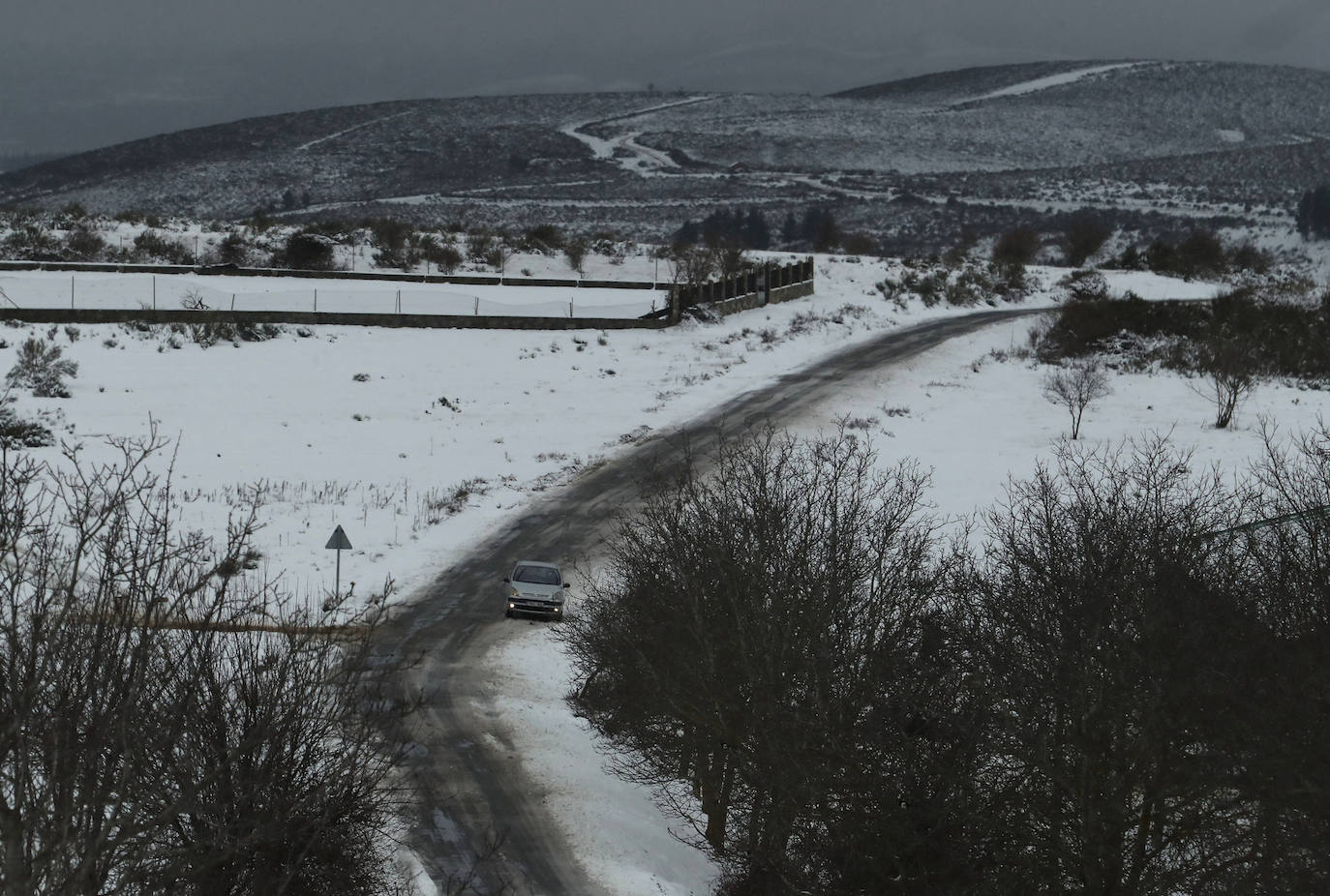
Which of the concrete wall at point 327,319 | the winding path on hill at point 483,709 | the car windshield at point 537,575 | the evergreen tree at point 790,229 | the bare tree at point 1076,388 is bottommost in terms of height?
the winding path on hill at point 483,709

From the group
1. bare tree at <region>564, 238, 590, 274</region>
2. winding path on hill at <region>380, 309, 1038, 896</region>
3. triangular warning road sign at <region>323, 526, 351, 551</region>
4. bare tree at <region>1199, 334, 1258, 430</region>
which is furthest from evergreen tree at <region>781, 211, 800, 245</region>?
triangular warning road sign at <region>323, 526, 351, 551</region>

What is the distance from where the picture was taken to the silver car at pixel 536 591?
1059 inches

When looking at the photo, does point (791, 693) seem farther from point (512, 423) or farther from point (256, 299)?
point (256, 299)

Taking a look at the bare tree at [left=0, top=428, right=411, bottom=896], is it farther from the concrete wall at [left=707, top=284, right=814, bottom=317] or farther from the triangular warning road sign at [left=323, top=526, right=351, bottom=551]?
the concrete wall at [left=707, top=284, right=814, bottom=317]

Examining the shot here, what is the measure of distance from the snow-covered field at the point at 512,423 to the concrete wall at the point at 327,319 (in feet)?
2.62

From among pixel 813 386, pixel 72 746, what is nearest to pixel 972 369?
pixel 813 386

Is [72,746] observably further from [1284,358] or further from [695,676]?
[1284,358]

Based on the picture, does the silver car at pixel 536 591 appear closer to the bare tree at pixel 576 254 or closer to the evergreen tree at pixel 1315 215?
the bare tree at pixel 576 254

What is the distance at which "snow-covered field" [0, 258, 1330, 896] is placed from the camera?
23.9 m

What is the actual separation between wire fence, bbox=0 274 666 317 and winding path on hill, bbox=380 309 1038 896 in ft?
59.6

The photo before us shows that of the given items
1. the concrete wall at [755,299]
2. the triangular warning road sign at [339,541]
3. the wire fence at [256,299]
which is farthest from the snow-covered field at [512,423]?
the wire fence at [256,299]

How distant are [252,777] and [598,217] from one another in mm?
132395

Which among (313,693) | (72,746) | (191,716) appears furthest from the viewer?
(313,693)

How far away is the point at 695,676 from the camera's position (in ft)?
61.5
